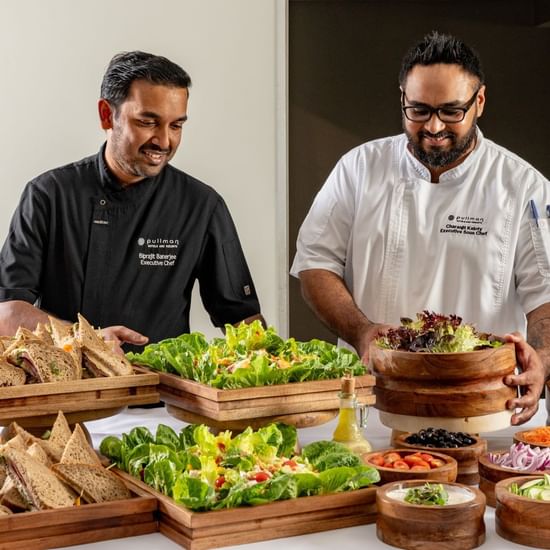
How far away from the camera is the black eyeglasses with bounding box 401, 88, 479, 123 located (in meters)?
2.94

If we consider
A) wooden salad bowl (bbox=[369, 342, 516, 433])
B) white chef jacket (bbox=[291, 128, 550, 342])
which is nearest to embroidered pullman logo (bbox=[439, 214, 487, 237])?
white chef jacket (bbox=[291, 128, 550, 342])

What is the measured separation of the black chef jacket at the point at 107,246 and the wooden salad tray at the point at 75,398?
127 cm

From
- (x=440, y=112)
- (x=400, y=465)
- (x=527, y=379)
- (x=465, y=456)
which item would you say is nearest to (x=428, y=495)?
(x=400, y=465)

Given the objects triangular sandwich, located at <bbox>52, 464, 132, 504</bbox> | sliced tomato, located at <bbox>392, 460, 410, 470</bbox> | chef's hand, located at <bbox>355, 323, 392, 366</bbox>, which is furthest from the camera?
chef's hand, located at <bbox>355, 323, 392, 366</bbox>

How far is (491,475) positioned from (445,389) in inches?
13.1

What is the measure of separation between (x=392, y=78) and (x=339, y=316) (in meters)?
3.16

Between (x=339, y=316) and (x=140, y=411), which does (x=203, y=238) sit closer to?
(x=339, y=316)

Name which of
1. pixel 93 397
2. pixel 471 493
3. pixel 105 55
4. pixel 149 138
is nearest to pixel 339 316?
pixel 149 138

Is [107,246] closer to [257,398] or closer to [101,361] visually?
[101,361]

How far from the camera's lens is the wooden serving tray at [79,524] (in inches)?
60.1

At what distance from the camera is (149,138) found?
10.2 ft

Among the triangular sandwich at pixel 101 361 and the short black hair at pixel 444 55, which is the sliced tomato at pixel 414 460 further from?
the short black hair at pixel 444 55

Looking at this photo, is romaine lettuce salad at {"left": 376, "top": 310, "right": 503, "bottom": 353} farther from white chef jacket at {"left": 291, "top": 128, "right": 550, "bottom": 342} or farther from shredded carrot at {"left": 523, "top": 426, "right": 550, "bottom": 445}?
white chef jacket at {"left": 291, "top": 128, "right": 550, "bottom": 342}

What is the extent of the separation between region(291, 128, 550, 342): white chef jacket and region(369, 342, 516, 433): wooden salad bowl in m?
0.98
